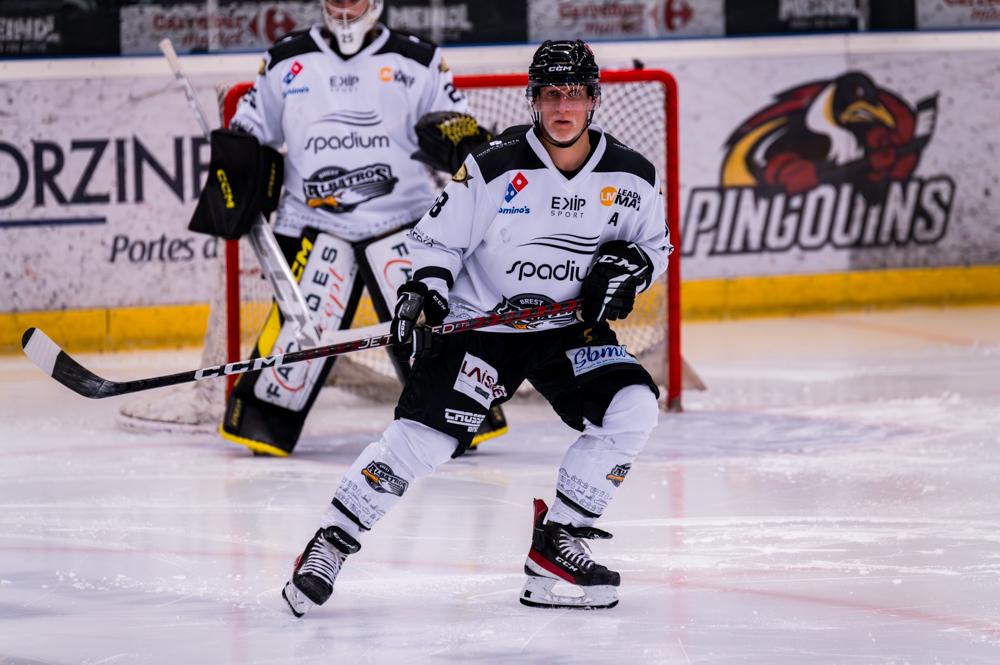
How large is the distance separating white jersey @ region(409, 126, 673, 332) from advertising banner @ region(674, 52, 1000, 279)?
160 inches

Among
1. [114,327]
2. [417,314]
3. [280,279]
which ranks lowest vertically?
[114,327]

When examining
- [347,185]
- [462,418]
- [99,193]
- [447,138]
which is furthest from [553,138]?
[99,193]

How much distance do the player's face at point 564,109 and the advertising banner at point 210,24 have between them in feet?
12.2

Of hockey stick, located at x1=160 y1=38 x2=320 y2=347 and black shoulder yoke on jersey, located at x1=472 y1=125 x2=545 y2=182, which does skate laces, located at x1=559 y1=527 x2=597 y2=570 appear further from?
hockey stick, located at x1=160 y1=38 x2=320 y2=347

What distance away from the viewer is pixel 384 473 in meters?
3.10

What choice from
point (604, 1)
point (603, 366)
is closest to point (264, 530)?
point (603, 366)

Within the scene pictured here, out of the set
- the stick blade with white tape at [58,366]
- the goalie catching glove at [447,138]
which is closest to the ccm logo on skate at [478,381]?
the stick blade with white tape at [58,366]

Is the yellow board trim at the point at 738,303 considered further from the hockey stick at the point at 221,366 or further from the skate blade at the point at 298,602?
the skate blade at the point at 298,602

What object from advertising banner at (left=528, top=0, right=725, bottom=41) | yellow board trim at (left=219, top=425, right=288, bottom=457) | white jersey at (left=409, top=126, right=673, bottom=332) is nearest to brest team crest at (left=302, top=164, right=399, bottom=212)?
yellow board trim at (left=219, top=425, right=288, bottom=457)

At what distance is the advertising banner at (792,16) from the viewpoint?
737cm

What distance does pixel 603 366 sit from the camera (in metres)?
3.20

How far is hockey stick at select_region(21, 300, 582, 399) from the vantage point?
10.5 feet

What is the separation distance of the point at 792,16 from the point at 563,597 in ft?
15.6

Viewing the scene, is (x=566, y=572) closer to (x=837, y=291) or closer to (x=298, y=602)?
(x=298, y=602)
